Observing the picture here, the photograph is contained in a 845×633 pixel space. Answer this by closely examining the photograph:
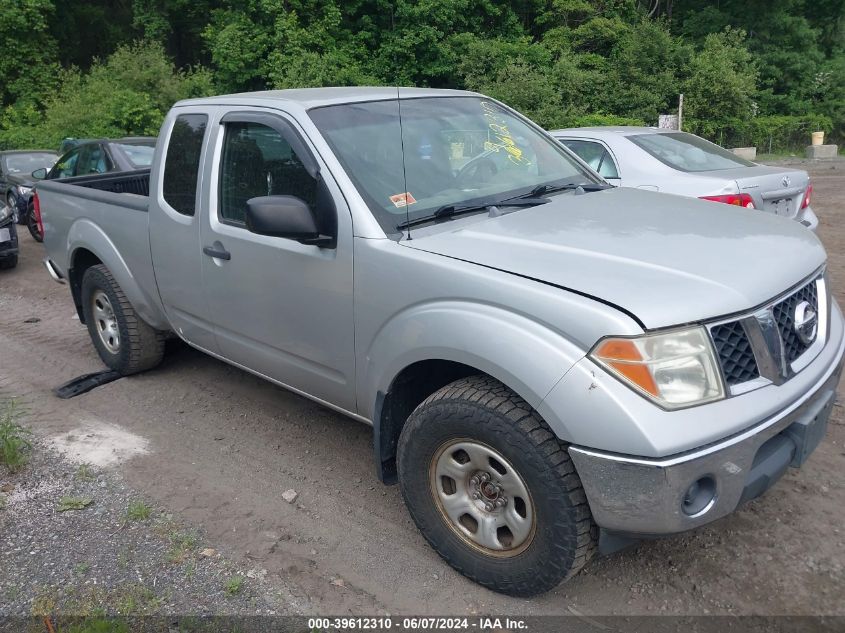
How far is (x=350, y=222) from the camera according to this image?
3301mm

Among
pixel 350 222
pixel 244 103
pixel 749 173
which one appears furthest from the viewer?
pixel 749 173

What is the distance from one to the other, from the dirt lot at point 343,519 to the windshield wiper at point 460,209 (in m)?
1.18

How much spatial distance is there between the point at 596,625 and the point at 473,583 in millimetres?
524

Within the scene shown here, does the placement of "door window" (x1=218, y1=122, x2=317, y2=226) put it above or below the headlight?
above

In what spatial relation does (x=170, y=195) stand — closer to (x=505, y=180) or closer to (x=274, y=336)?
(x=274, y=336)

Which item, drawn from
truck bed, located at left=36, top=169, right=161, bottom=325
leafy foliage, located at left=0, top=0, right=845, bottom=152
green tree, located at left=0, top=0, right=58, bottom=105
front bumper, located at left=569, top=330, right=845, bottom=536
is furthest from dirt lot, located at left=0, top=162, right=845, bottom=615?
green tree, located at left=0, top=0, right=58, bottom=105

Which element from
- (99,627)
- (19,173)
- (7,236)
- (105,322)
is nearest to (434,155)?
(99,627)

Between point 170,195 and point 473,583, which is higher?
point 170,195

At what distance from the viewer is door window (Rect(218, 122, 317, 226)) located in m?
3.69

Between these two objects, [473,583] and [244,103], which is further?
[244,103]

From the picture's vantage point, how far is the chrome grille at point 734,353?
2.56 m

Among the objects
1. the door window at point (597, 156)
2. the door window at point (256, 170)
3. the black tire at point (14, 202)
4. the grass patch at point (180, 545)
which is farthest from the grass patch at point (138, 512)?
the black tire at point (14, 202)

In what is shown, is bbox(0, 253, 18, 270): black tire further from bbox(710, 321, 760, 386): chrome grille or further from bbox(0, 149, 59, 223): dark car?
bbox(710, 321, 760, 386): chrome grille

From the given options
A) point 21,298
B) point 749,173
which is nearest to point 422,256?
point 749,173
